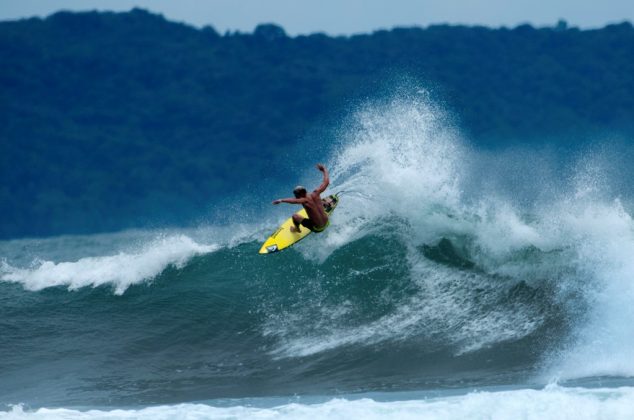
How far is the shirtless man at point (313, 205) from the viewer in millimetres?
11117

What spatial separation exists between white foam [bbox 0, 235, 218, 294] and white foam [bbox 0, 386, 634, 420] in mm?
5554

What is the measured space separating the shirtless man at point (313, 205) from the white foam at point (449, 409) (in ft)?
10.4

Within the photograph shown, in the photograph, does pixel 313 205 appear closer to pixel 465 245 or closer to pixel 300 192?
pixel 300 192

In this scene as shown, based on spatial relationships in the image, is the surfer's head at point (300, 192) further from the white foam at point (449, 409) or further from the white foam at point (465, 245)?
the white foam at point (449, 409)

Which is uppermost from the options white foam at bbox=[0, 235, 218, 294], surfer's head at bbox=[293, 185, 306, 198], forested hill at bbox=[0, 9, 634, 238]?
forested hill at bbox=[0, 9, 634, 238]

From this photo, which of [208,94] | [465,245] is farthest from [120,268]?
[208,94]

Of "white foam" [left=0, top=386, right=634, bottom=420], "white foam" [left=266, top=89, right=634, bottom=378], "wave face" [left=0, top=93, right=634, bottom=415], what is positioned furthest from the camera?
"white foam" [left=266, top=89, right=634, bottom=378]

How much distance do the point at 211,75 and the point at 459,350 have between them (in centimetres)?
3870

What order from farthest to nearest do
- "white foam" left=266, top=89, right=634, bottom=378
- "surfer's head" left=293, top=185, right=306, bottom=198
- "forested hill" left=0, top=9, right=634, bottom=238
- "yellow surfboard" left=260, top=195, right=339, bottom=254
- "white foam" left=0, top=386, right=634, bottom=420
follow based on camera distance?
1. "forested hill" left=0, top=9, right=634, bottom=238
2. "yellow surfboard" left=260, top=195, right=339, bottom=254
3. "surfer's head" left=293, top=185, right=306, bottom=198
4. "white foam" left=266, top=89, right=634, bottom=378
5. "white foam" left=0, top=386, right=634, bottom=420

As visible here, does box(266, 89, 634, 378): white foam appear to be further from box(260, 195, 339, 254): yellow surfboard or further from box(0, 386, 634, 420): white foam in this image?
box(0, 386, 634, 420): white foam

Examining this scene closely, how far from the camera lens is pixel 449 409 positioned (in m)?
8.16

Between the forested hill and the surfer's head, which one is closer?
the surfer's head

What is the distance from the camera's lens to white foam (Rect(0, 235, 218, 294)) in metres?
14.6

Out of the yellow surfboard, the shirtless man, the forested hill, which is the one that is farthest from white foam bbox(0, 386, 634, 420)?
the forested hill
